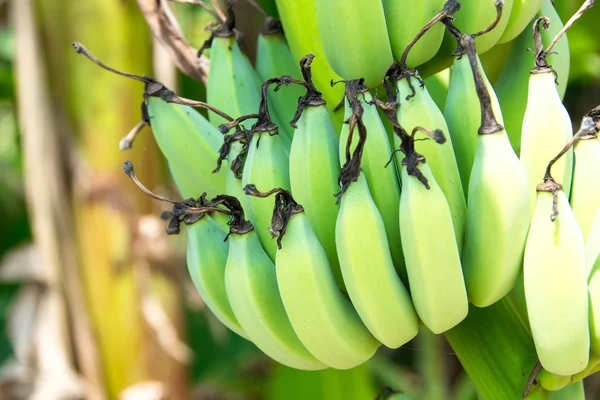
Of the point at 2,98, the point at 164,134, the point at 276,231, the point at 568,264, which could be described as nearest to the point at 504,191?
the point at 568,264

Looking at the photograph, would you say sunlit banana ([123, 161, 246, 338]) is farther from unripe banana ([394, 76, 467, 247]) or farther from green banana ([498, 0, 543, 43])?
green banana ([498, 0, 543, 43])

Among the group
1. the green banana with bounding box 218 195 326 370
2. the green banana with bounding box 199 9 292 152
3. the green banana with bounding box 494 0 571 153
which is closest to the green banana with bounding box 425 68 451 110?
the green banana with bounding box 494 0 571 153

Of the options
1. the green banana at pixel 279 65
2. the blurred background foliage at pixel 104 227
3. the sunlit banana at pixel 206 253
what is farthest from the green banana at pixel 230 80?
the blurred background foliage at pixel 104 227

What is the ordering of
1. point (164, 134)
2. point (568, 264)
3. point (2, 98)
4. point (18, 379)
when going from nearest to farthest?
point (568, 264) < point (164, 134) < point (18, 379) < point (2, 98)

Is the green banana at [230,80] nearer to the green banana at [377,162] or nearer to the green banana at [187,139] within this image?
the green banana at [187,139]

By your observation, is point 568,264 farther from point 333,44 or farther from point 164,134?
point 164,134

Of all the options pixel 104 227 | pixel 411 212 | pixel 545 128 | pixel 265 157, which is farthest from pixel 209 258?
pixel 104 227
